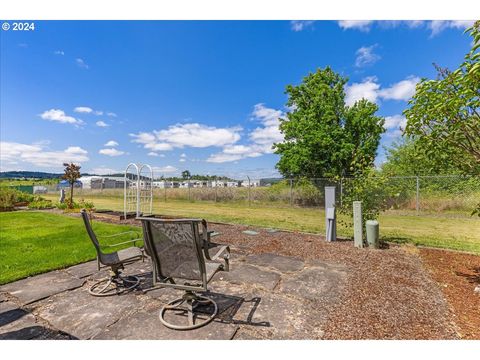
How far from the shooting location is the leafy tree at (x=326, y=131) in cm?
1694

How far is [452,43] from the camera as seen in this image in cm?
595

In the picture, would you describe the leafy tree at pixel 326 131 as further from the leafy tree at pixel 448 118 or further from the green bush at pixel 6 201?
the green bush at pixel 6 201

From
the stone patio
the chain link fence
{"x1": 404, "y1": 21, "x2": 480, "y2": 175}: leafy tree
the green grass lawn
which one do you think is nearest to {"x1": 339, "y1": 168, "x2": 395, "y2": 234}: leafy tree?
the chain link fence

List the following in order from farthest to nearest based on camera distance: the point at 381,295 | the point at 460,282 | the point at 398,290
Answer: the point at 460,282 → the point at 398,290 → the point at 381,295

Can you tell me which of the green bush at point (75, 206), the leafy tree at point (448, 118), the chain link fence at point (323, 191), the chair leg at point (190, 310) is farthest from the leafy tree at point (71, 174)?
the leafy tree at point (448, 118)

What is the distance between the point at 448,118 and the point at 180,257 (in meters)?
4.23

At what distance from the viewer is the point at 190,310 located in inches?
116

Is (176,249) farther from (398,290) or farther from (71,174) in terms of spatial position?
(71,174)

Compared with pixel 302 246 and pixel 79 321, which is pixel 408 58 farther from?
pixel 79 321

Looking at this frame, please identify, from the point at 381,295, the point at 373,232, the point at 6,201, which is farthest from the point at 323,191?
the point at 6,201

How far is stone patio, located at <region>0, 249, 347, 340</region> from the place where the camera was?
2.67m

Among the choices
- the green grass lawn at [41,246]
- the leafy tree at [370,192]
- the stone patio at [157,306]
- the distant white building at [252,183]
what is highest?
the distant white building at [252,183]
